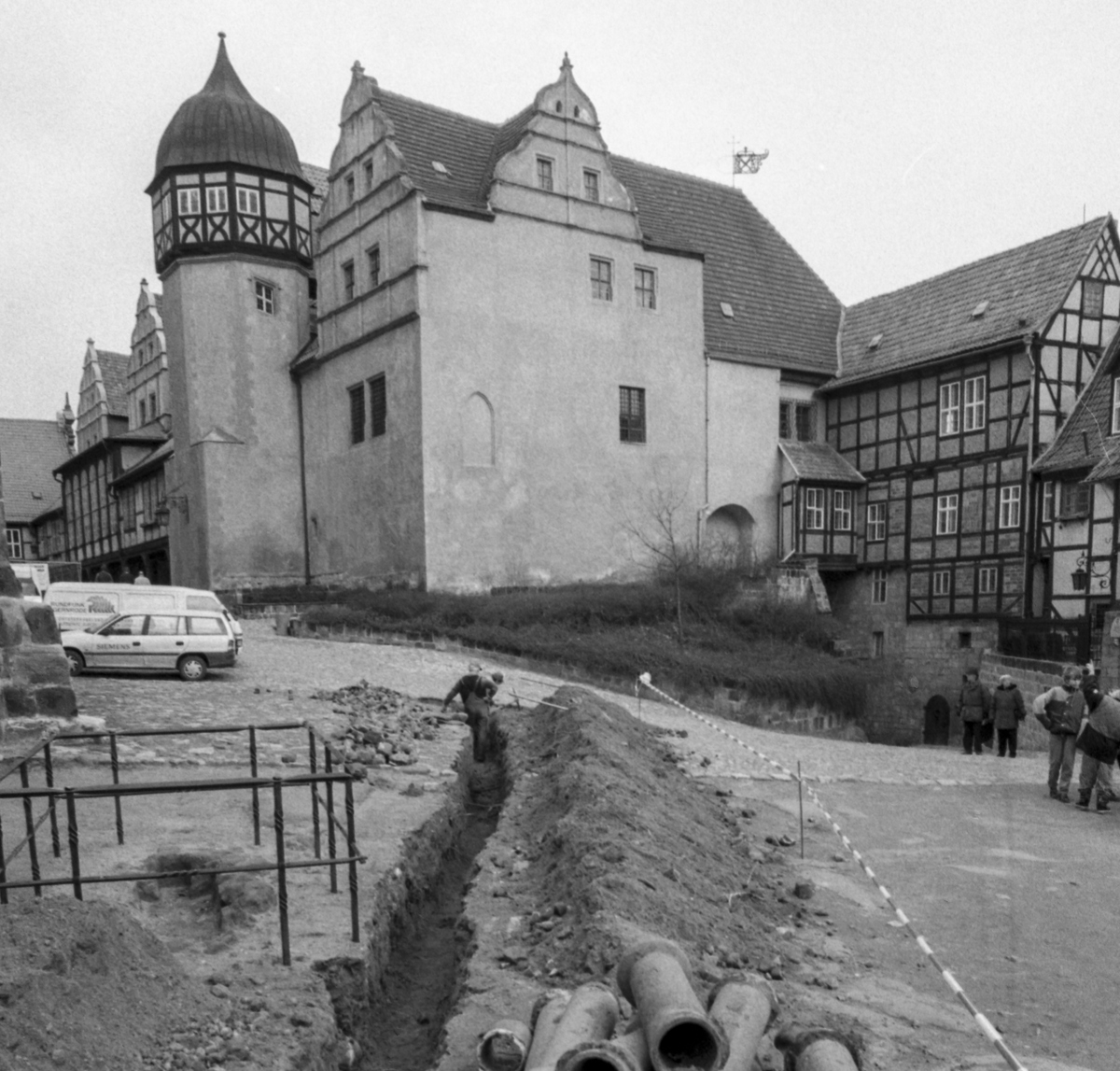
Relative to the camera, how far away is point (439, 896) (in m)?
7.65

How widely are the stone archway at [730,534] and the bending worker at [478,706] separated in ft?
57.9

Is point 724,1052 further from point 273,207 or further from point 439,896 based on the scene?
point 273,207

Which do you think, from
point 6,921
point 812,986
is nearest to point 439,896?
point 812,986

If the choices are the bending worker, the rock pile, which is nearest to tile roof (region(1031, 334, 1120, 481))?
the bending worker

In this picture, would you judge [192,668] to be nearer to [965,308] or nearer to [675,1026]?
[675,1026]

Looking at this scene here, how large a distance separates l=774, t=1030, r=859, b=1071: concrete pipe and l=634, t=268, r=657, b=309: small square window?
90.5ft

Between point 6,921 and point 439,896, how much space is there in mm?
4141

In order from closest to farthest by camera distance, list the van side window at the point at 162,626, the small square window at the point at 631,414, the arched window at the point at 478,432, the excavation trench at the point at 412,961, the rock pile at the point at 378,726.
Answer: the excavation trench at the point at 412,961
the rock pile at the point at 378,726
the van side window at the point at 162,626
the arched window at the point at 478,432
the small square window at the point at 631,414

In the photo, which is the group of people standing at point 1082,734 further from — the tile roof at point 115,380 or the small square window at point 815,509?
the tile roof at point 115,380

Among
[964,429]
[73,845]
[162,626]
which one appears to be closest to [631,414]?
[964,429]

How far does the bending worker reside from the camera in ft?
42.4

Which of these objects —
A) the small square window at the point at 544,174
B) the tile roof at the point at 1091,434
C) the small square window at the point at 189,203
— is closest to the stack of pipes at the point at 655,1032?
the tile roof at the point at 1091,434

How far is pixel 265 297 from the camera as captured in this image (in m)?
31.1

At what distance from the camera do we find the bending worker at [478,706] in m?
12.9
